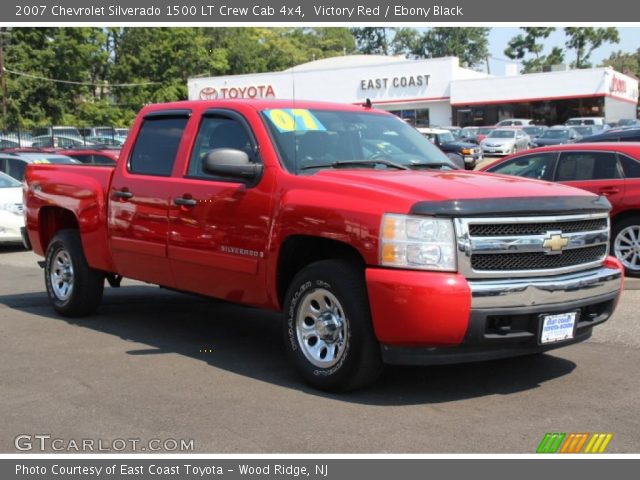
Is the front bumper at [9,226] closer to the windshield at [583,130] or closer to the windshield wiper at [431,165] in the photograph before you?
the windshield wiper at [431,165]

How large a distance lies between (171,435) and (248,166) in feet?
6.68

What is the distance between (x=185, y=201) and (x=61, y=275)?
2418mm

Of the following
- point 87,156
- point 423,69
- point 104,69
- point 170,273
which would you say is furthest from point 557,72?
point 170,273

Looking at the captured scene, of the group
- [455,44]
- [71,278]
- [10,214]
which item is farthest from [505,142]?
[455,44]

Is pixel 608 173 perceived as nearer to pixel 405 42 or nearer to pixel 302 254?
pixel 302 254

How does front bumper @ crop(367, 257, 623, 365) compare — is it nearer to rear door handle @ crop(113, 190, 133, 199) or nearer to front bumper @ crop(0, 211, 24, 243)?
rear door handle @ crop(113, 190, 133, 199)

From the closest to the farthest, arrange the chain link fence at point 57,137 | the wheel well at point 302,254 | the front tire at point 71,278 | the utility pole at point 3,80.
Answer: the wheel well at point 302,254 < the front tire at point 71,278 < the chain link fence at point 57,137 < the utility pole at point 3,80

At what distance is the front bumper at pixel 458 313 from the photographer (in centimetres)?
480

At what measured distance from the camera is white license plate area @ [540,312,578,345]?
16.7 ft

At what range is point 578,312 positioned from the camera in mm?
5293

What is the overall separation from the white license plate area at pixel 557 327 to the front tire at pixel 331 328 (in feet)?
3.41

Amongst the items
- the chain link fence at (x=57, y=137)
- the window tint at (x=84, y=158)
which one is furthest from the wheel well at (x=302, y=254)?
the chain link fence at (x=57, y=137)

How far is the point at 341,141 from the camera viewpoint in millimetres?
6289

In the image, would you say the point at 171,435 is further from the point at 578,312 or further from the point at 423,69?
the point at 423,69
